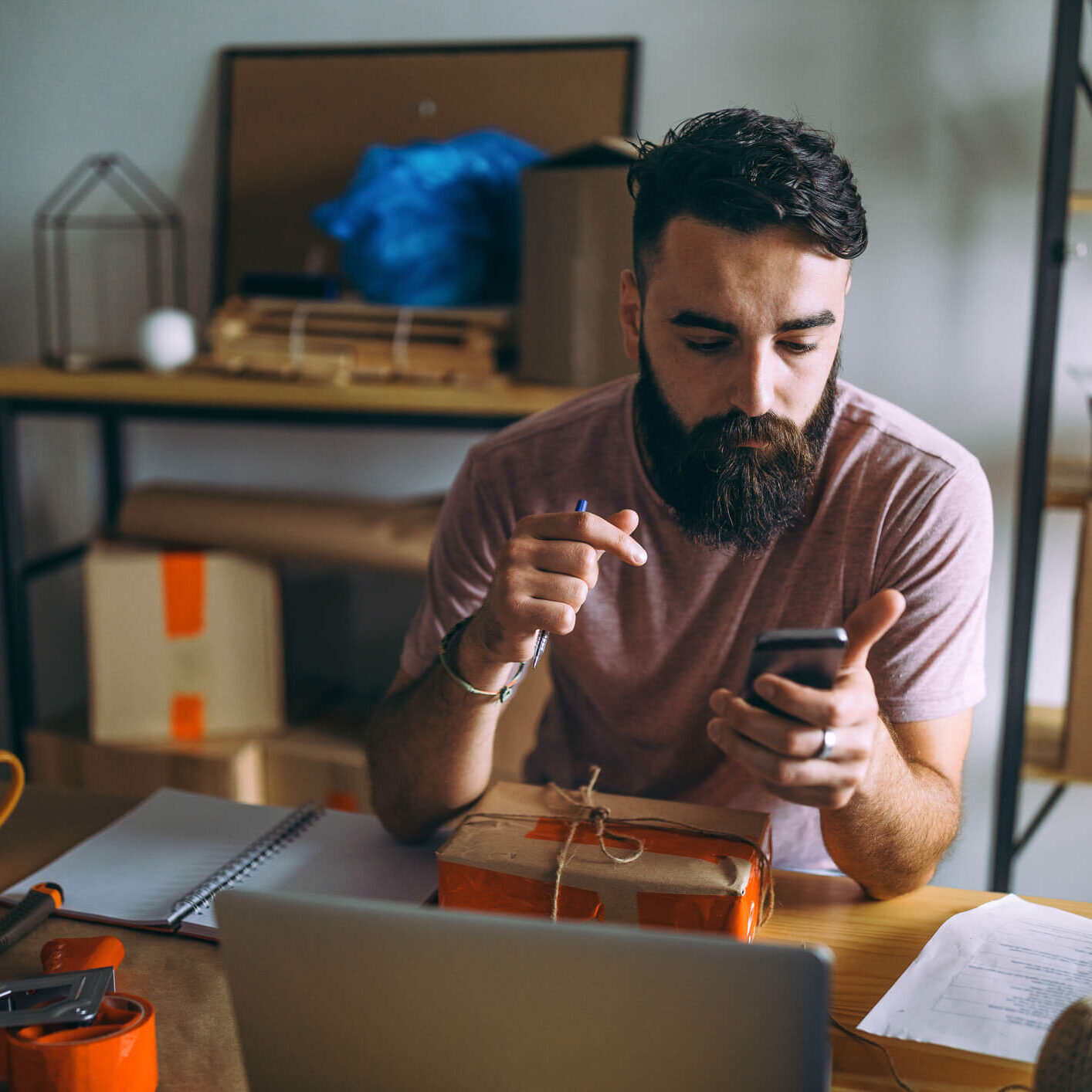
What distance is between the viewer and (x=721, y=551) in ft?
3.48

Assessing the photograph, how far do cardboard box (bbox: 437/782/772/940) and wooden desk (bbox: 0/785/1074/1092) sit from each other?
70 mm

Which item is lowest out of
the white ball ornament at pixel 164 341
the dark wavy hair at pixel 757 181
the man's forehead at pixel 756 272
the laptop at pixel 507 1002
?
the laptop at pixel 507 1002

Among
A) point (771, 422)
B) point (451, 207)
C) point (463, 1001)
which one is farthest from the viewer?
point (451, 207)

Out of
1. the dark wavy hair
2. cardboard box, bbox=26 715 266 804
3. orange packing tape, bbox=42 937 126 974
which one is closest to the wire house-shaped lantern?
cardboard box, bbox=26 715 266 804

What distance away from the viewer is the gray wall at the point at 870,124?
1.80m

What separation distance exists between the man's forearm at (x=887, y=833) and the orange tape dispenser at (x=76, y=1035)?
0.51m

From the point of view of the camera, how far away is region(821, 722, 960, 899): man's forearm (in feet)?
2.84

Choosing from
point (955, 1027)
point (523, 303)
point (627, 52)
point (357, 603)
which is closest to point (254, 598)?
point (357, 603)

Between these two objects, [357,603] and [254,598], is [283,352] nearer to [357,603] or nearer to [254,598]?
[254,598]

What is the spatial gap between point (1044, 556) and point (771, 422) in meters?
1.15

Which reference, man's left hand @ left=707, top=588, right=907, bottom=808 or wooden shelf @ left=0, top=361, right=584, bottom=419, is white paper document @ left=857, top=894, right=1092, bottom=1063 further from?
wooden shelf @ left=0, top=361, right=584, bottom=419

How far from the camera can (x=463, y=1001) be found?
21.4 inches

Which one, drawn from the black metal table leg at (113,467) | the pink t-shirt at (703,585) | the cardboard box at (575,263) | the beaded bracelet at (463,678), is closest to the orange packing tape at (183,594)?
the black metal table leg at (113,467)

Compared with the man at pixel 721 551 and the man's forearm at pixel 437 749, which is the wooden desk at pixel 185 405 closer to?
the man at pixel 721 551
